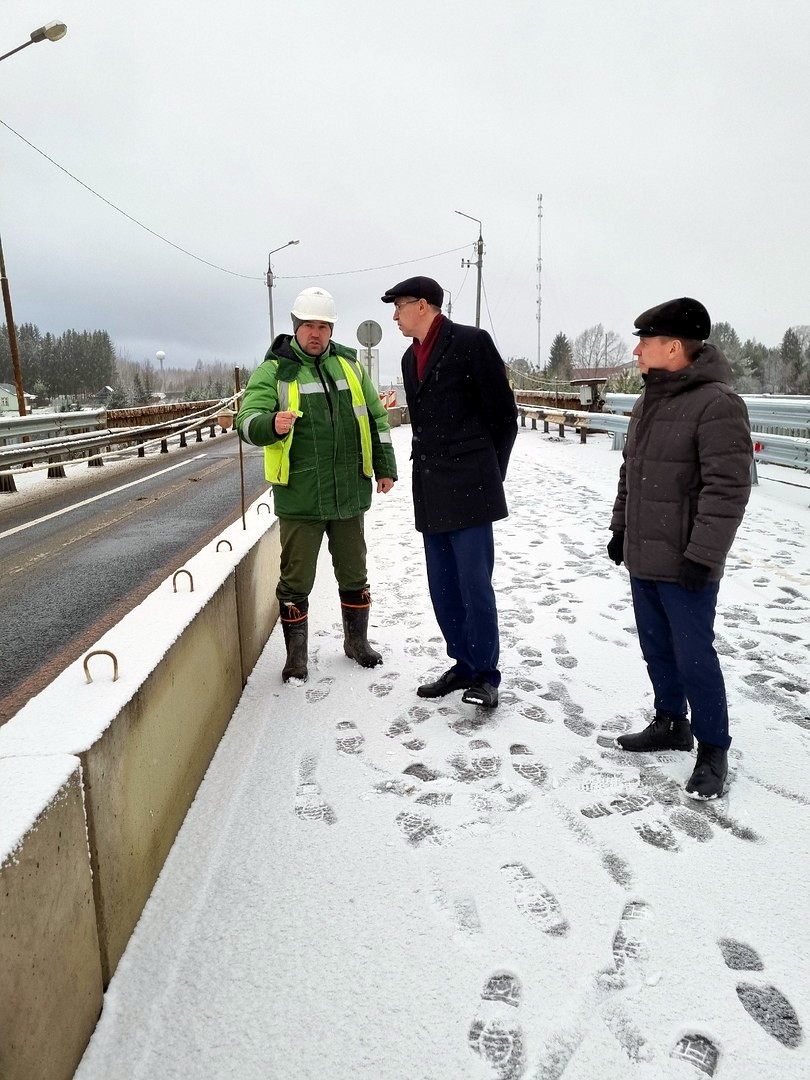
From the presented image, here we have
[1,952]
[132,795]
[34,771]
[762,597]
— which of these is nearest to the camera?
[1,952]

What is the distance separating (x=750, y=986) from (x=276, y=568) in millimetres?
3989

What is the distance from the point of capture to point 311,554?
3.88 metres

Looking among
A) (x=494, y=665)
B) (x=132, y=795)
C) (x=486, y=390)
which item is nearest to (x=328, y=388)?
(x=486, y=390)

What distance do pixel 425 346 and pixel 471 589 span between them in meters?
1.23

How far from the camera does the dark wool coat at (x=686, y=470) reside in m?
2.51

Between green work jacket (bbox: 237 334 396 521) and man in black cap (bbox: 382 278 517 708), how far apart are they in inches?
17.4

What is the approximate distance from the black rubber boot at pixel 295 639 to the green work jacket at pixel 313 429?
0.54m

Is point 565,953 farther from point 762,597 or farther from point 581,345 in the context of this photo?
point 581,345

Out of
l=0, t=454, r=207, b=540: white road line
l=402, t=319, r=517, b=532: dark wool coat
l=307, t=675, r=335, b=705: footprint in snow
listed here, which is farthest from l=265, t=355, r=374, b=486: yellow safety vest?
l=0, t=454, r=207, b=540: white road line

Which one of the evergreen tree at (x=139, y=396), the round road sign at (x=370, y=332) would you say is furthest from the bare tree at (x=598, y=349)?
the round road sign at (x=370, y=332)

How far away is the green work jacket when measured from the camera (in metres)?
3.70

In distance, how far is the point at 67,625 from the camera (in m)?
5.02

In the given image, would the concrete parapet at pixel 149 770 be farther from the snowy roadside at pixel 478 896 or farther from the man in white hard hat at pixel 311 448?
the man in white hard hat at pixel 311 448

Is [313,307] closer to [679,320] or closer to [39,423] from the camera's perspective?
[679,320]
